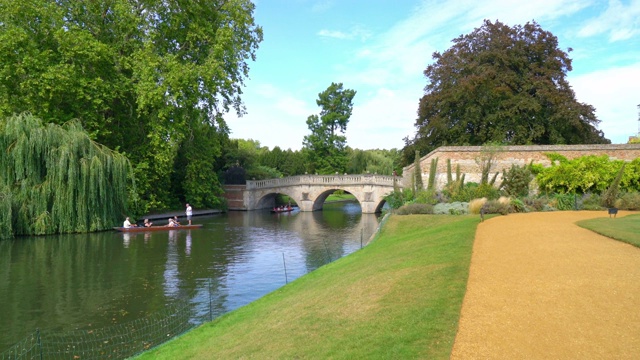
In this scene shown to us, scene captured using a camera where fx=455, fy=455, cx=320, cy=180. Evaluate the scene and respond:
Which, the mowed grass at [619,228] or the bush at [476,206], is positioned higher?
the bush at [476,206]

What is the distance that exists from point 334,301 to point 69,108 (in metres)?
26.1

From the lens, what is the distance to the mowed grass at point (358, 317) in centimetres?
588

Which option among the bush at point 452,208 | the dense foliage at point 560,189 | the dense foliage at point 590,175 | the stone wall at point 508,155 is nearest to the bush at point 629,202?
the dense foliage at point 560,189

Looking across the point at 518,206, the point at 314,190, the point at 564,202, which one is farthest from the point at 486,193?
the point at 314,190

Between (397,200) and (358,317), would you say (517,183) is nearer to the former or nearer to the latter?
(397,200)

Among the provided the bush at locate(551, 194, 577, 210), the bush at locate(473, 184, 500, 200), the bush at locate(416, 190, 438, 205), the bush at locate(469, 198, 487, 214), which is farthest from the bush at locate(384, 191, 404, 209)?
the bush at locate(551, 194, 577, 210)

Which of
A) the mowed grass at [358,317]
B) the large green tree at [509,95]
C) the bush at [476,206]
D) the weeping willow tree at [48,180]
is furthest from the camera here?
the large green tree at [509,95]

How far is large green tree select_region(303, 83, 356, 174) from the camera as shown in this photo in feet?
184

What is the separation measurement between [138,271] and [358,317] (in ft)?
37.8

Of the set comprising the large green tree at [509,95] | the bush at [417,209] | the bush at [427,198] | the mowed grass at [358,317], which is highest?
the large green tree at [509,95]

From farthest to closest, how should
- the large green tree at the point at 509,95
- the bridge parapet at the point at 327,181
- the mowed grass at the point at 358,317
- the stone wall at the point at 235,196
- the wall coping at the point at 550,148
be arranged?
the stone wall at the point at 235,196 → the bridge parapet at the point at 327,181 → the large green tree at the point at 509,95 → the wall coping at the point at 550,148 → the mowed grass at the point at 358,317

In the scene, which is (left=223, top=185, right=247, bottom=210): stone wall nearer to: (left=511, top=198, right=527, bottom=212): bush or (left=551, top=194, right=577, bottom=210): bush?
(left=511, top=198, right=527, bottom=212): bush

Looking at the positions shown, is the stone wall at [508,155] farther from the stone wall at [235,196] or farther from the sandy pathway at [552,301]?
the stone wall at [235,196]

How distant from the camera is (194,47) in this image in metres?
32.1
